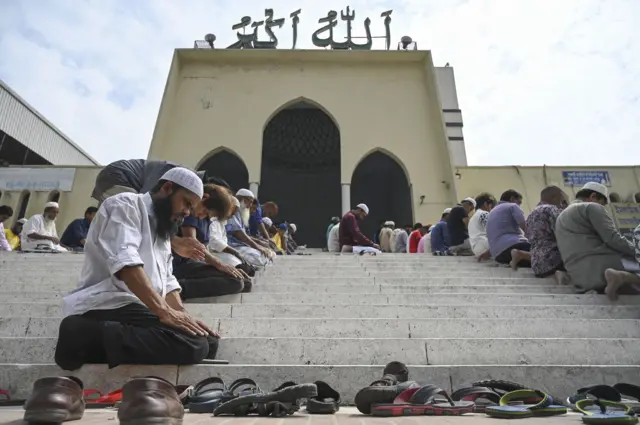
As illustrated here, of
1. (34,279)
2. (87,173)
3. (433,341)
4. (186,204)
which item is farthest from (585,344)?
(87,173)

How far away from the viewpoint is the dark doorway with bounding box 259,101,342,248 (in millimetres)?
19281

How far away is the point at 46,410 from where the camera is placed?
1.32 m

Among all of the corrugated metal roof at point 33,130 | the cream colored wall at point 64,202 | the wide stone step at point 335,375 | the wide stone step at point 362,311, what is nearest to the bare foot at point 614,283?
the wide stone step at point 362,311

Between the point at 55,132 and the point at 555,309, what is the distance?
2047 centimetres

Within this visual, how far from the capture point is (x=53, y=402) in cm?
132

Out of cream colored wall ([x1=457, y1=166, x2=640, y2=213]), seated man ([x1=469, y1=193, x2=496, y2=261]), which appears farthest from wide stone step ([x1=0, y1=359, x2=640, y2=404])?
cream colored wall ([x1=457, y1=166, x2=640, y2=213])

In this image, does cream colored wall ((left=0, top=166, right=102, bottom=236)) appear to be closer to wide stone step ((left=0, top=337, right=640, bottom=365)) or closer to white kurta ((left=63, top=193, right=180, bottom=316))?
wide stone step ((left=0, top=337, right=640, bottom=365))

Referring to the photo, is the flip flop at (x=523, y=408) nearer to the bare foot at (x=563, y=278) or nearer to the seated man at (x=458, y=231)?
the bare foot at (x=563, y=278)

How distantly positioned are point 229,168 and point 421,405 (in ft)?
57.9

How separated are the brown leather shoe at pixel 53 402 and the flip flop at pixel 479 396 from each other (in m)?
1.49

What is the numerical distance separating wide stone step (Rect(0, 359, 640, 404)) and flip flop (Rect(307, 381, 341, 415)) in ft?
1.20

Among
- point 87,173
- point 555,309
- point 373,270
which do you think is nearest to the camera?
point 555,309

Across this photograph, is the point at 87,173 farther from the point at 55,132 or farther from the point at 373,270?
the point at 373,270

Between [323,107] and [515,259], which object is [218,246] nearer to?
[515,259]
